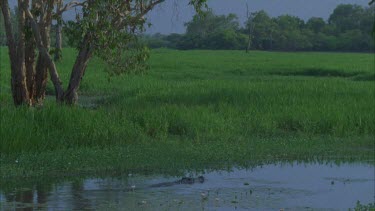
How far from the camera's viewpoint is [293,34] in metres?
79.2

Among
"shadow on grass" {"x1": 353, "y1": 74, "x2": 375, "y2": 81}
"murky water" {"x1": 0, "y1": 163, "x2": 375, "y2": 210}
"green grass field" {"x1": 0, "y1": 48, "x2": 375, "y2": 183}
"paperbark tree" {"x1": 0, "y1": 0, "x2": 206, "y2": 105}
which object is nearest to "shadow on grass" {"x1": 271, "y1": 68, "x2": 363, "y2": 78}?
"shadow on grass" {"x1": 353, "y1": 74, "x2": 375, "y2": 81}

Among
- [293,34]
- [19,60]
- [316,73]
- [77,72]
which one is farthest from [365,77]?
[293,34]

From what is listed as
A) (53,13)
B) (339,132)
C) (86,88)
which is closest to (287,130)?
(339,132)

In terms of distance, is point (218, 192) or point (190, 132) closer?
point (218, 192)

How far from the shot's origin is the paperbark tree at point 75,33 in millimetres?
15227

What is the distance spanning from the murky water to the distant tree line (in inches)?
2433

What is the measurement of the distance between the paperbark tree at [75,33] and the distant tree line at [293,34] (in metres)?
56.8

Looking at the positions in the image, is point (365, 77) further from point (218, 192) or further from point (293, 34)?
point (293, 34)

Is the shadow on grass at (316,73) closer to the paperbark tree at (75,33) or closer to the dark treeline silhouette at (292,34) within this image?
the paperbark tree at (75,33)

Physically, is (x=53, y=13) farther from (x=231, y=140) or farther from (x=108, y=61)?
(x=231, y=140)

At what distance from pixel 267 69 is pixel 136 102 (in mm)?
18335

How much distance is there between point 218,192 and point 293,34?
70.3 metres

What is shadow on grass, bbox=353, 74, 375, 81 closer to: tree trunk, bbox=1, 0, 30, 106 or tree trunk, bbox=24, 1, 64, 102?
tree trunk, bbox=24, 1, 64, 102

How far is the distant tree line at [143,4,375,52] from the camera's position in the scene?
245 ft
